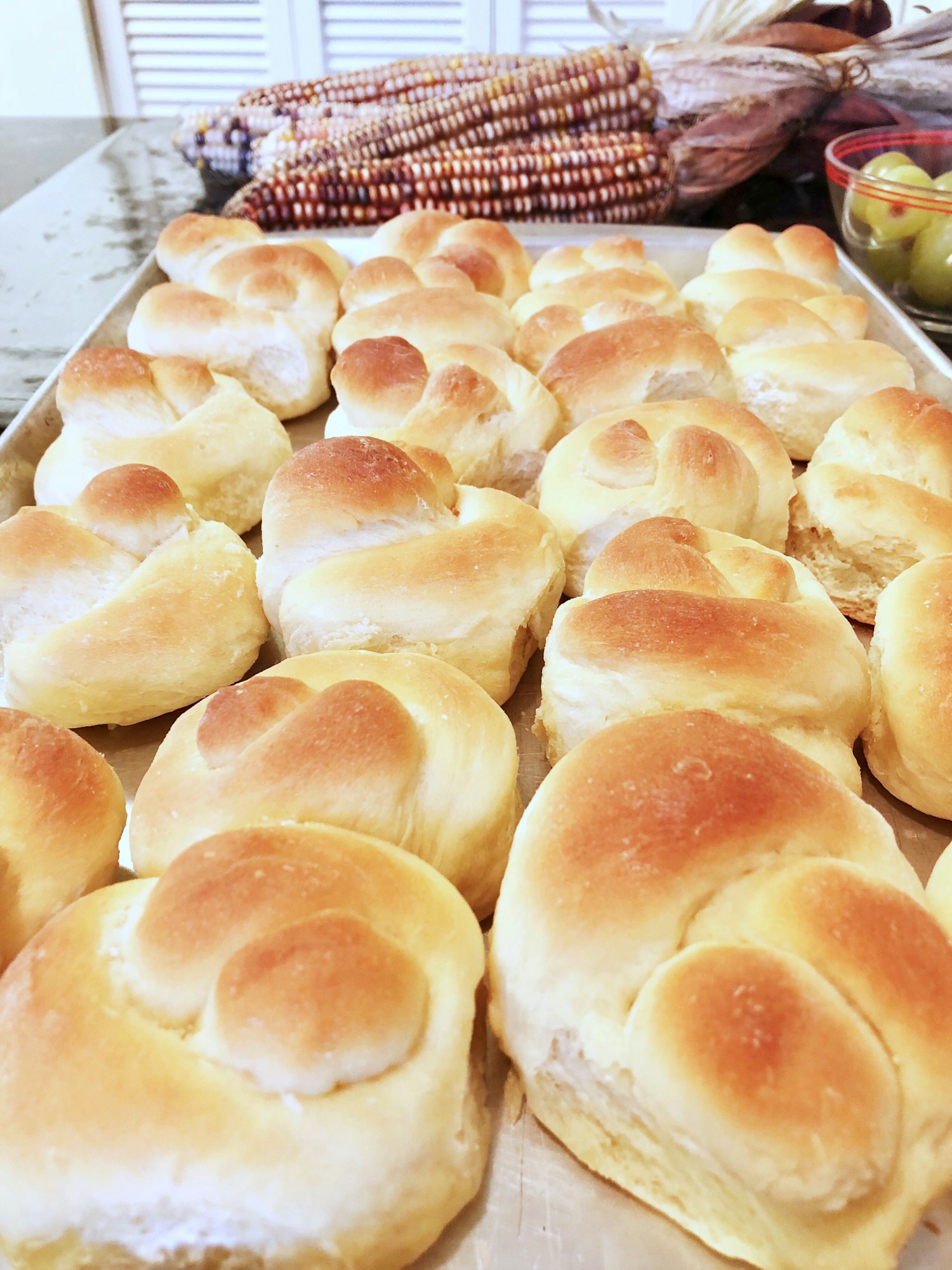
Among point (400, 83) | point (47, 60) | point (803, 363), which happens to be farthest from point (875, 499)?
point (47, 60)

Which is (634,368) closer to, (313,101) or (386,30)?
(313,101)

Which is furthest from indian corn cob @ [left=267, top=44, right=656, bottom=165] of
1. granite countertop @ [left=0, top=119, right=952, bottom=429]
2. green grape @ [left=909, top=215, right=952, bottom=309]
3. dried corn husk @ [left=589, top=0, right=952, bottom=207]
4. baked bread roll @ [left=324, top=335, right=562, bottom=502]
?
baked bread roll @ [left=324, top=335, right=562, bottom=502]

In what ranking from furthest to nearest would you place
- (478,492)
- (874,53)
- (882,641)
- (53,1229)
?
(874,53) → (478,492) → (882,641) → (53,1229)

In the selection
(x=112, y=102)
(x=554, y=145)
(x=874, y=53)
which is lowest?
(x=112, y=102)

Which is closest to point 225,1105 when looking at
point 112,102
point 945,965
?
point 945,965

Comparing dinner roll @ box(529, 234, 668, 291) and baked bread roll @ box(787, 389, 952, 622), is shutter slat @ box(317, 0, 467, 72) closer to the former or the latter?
dinner roll @ box(529, 234, 668, 291)

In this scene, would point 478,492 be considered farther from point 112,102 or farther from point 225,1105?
point 112,102
